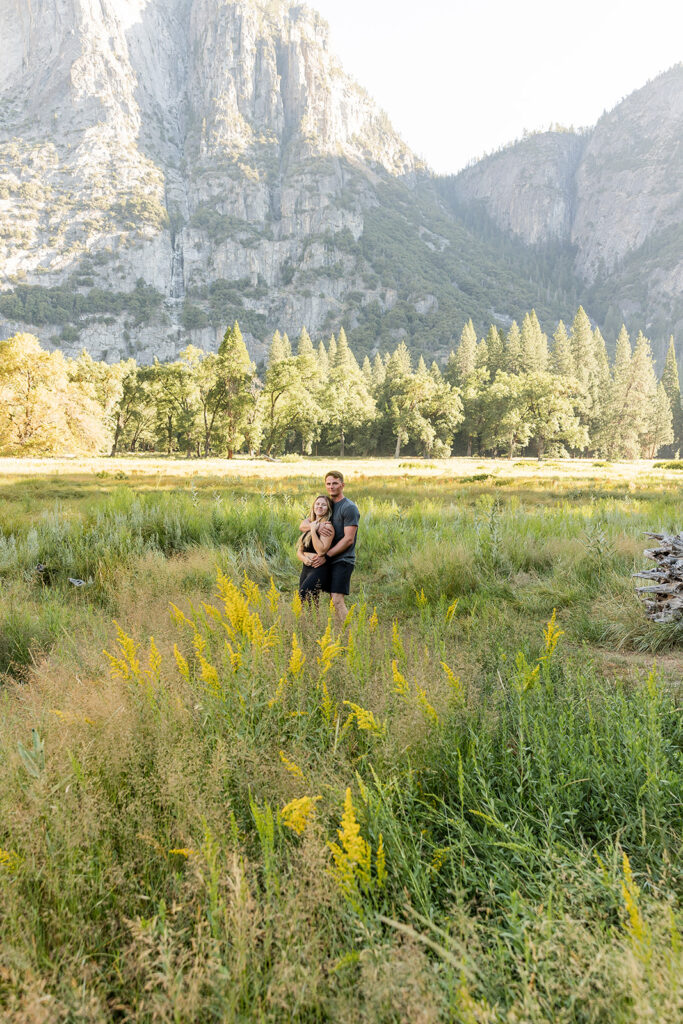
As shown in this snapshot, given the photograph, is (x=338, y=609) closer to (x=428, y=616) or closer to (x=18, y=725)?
(x=428, y=616)

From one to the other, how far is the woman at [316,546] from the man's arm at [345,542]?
0.09m

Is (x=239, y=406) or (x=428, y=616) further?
(x=239, y=406)

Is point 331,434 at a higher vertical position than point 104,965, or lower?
higher

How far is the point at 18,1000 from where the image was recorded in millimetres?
1406

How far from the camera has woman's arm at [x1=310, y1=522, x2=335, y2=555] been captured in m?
5.81

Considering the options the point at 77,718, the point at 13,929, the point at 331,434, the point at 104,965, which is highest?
the point at 331,434

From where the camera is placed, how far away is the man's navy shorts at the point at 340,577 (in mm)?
5863

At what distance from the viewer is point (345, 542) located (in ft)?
19.1

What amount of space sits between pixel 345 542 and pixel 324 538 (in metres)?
0.25

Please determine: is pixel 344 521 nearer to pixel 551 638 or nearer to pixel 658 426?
pixel 551 638

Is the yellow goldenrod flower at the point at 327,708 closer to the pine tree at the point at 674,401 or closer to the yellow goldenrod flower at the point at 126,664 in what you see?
the yellow goldenrod flower at the point at 126,664

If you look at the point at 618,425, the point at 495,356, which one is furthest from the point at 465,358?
the point at 618,425

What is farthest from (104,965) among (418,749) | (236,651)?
(236,651)

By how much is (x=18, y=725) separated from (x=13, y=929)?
1420 mm
